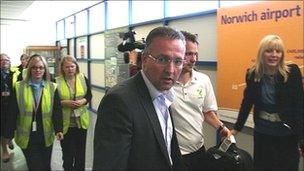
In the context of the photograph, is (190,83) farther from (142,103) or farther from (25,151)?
(25,151)

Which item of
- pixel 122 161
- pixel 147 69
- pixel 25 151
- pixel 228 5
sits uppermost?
pixel 228 5

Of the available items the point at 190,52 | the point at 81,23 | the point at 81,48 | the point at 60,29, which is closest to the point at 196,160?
the point at 190,52

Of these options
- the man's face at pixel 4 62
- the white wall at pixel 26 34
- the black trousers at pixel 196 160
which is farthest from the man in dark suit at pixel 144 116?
the white wall at pixel 26 34

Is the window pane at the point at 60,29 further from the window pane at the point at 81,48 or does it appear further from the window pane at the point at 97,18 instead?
the window pane at the point at 97,18

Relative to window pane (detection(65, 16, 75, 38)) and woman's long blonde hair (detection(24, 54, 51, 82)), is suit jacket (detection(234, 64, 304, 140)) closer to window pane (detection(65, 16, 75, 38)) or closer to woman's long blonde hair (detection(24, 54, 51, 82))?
woman's long blonde hair (detection(24, 54, 51, 82))

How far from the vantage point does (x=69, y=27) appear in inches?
442

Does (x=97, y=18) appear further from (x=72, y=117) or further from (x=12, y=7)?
(x=72, y=117)

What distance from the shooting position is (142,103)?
120 cm

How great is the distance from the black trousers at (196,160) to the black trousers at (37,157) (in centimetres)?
158

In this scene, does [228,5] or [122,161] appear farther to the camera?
[228,5]

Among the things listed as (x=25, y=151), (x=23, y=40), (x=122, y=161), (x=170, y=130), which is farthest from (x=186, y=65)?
(x=23, y=40)

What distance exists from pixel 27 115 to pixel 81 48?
6963 millimetres

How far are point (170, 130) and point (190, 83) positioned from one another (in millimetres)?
853

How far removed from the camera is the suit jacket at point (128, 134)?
3.61 ft
